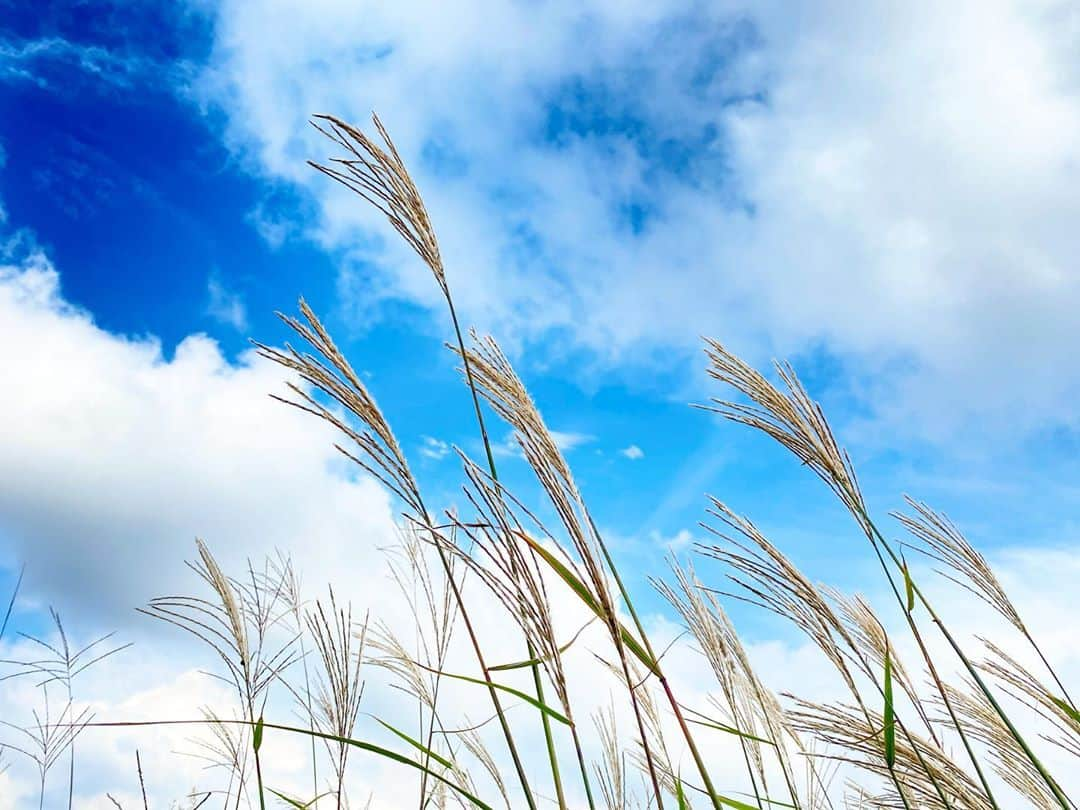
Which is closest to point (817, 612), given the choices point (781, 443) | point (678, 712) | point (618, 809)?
point (781, 443)

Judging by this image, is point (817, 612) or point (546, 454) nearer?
point (546, 454)

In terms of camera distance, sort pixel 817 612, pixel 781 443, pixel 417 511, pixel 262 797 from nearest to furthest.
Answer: pixel 417 511
pixel 817 612
pixel 781 443
pixel 262 797

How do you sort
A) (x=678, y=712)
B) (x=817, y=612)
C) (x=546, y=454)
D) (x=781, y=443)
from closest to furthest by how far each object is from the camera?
(x=678, y=712) < (x=546, y=454) < (x=817, y=612) < (x=781, y=443)

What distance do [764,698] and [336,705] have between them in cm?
129

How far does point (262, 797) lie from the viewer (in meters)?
2.24

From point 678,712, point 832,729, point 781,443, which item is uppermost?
point 781,443

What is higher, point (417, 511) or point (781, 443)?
point (781, 443)

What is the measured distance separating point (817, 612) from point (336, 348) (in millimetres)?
1170

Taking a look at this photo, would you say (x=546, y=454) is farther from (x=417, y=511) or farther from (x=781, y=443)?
(x=781, y=443)

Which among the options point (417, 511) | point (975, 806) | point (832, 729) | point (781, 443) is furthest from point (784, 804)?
point (417, 511)

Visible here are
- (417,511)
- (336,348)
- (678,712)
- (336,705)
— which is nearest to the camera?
(678,712)

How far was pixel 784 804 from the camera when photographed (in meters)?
1.87

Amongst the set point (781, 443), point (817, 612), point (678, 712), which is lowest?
point (678, 712)

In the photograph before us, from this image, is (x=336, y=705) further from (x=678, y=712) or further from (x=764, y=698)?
(x=678, y=712)
